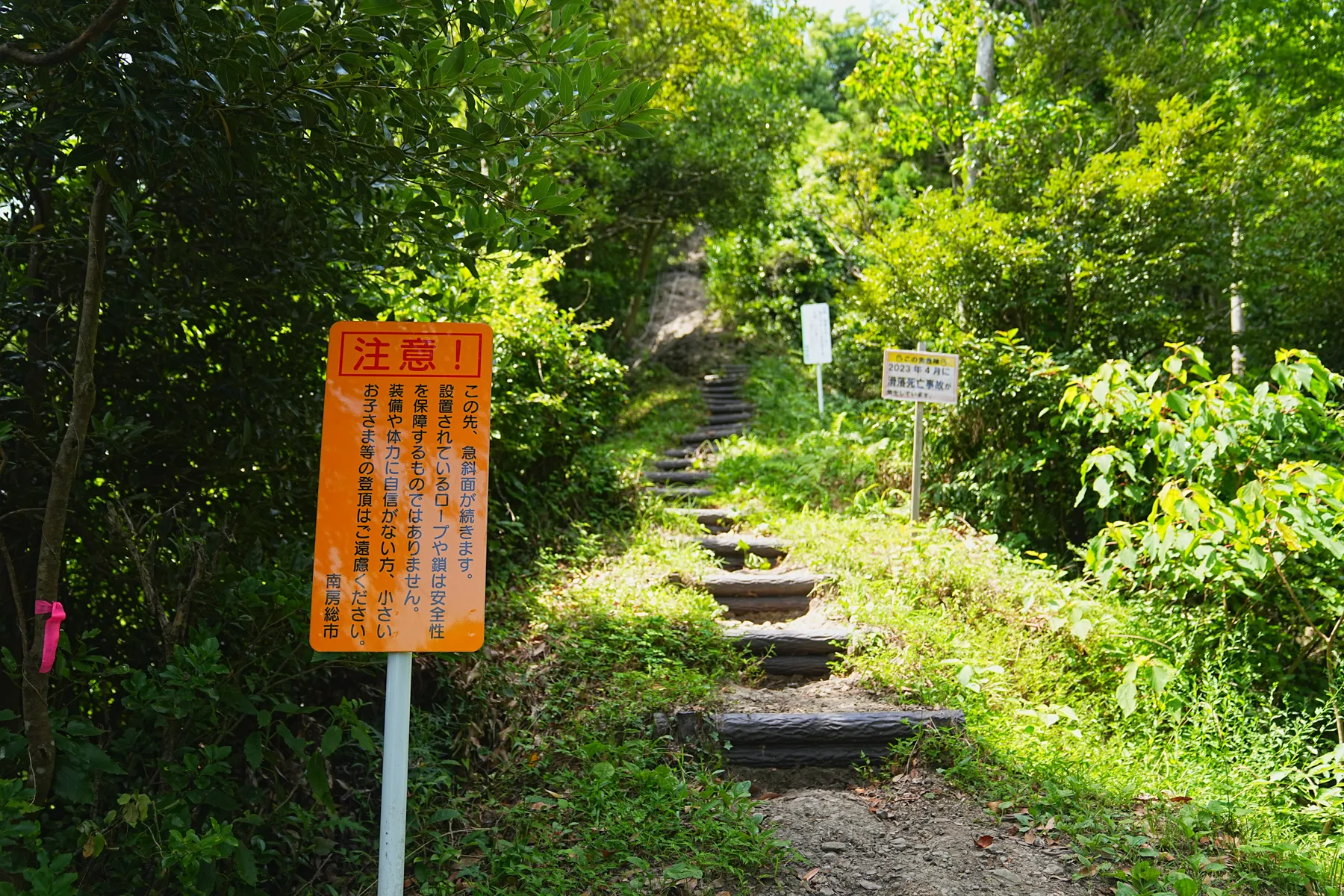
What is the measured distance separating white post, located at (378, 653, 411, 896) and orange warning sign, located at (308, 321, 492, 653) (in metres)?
0.09

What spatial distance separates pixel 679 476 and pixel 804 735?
15.5 feet

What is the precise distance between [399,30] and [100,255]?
1.00m

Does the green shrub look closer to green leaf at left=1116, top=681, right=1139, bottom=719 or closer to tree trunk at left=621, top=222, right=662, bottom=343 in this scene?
green leaf at left=1116, top=681, right=1139, bottom=719

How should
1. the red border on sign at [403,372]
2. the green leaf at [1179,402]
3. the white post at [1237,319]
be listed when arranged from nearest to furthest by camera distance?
the red border on sign at [403,372] < the green leaf at [1179,402] < the white post at [1237,319]

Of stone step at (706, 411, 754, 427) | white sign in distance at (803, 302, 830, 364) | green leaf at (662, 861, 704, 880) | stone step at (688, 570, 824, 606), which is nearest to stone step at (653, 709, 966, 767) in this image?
green leaf at (662, 861, 704, 880)

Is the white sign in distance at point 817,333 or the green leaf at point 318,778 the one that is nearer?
the green leaf at point 318,778

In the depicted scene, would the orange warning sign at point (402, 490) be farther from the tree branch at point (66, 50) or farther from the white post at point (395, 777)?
the tree branch at point (66, 50)

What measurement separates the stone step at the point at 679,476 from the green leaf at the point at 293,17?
21.0 ft

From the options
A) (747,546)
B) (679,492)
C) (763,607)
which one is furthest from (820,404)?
(763,607)

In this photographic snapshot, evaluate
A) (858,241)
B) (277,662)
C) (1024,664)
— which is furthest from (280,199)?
(858,241)

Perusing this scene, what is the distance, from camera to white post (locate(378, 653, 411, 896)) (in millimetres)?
2303

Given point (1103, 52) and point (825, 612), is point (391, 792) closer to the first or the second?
point (825, 612)

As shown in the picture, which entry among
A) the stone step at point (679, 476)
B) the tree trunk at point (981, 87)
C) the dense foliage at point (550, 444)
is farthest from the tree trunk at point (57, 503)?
the tree trunk at point (981, 87)

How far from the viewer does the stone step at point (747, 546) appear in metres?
6.11
